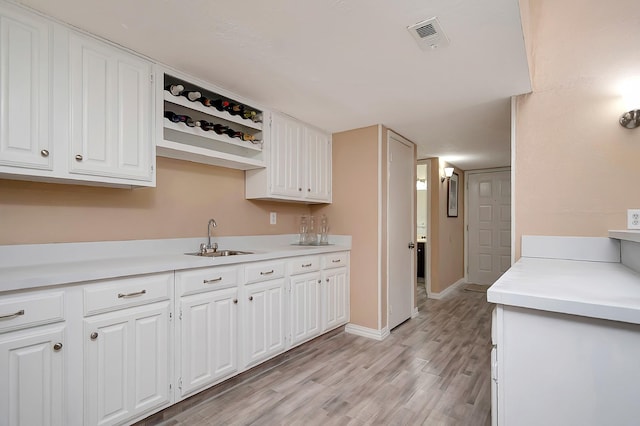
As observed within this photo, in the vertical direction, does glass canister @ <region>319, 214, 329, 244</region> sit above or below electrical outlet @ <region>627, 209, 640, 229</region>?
below

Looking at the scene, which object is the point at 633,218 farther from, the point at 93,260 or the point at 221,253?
the point at 93,260

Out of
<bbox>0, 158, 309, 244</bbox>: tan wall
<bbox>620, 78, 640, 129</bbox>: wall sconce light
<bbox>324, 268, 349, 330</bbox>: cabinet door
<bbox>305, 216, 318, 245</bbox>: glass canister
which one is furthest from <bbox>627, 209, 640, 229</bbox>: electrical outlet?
<bbox>0, 158, 309, 244</bbox>: tan wall

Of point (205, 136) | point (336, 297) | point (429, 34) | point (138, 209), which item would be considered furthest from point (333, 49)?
point (336, 297)

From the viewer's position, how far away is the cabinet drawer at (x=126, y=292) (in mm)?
1520

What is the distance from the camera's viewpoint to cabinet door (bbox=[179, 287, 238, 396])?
74.2 inches

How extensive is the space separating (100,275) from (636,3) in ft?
11.8

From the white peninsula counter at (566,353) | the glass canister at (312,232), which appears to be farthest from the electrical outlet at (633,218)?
the glass canister at (312,232)

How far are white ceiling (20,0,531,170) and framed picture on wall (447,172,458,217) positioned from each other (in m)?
2.63

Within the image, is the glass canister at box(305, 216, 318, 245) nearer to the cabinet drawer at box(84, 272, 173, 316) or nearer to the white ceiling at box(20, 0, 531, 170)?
the white ceiling at box(20, 0, 531, 170)

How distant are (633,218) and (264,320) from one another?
2600 millimetres

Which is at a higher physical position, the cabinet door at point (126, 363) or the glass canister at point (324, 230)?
the glass canister at point (324, 230)

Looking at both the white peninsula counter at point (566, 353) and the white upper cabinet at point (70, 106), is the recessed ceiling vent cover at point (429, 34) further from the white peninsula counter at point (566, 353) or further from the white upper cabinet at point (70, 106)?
the white upper cabinet at point (70, 106)

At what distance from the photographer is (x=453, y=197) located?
18.2 feet

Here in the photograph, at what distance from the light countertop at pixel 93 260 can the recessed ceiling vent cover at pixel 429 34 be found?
1.73 meters
